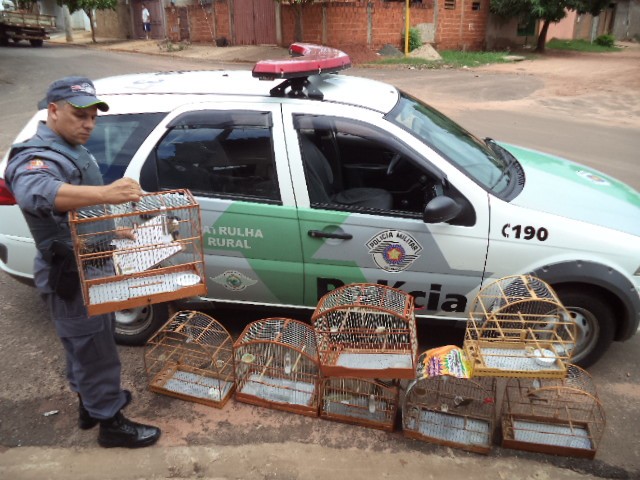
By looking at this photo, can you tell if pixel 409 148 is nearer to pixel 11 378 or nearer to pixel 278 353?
pixel 278 353

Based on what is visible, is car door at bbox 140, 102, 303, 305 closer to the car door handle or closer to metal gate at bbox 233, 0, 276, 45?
the car door handle

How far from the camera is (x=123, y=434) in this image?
9.48ft

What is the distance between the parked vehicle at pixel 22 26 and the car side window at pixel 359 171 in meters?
30.0

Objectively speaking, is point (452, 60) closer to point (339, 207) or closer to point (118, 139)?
point (339, 207)

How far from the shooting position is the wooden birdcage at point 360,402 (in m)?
3.07

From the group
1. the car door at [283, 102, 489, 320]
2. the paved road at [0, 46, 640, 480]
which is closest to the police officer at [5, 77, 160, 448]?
the paved road at [0, 46, 640, 480]

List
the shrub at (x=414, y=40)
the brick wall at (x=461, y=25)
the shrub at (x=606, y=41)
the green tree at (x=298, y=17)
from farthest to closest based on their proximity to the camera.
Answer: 1. the shrub at (x=606, y=41)
2. the brick wall at (x=461, y=25)
3. the shrub at (x=414, y=40)
4. the green tree at (x=298, y=17)

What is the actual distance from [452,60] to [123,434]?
21.1 meters

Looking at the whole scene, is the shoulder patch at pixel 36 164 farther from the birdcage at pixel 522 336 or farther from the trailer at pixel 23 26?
the trailer at pixel 23 26

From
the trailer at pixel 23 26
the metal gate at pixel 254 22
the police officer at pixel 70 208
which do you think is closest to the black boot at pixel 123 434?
the police officer at pixel 70 208

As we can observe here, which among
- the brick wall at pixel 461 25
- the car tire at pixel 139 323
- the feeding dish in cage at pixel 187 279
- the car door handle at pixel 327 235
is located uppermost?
the brick wall at pixel 461 25

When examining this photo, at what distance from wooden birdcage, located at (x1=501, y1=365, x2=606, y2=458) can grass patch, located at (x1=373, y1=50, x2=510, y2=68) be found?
18.5 m

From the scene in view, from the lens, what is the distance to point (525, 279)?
2.90 meters

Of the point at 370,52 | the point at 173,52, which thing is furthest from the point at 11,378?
the point at 173,52
